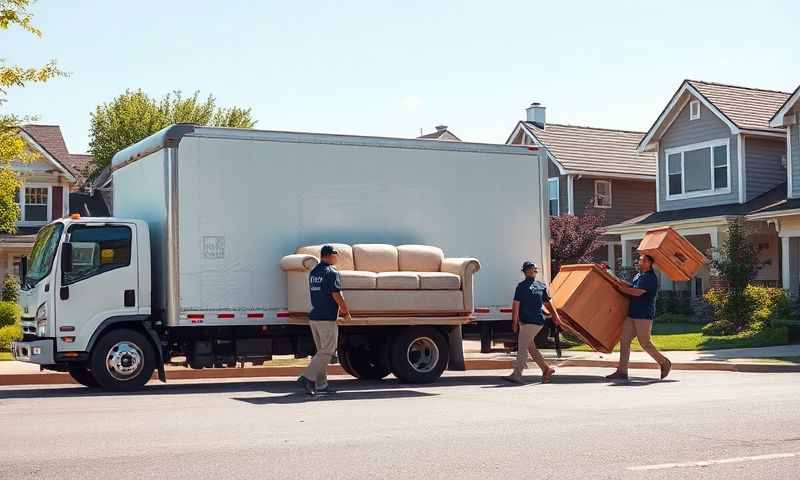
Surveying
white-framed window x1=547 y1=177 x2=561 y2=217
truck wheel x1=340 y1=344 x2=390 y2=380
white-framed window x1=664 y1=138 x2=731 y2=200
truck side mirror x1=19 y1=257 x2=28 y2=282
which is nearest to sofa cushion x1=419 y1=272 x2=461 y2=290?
truck wheel x1=340 y1=344 x2=390 y2=380

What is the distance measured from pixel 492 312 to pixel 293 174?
373 cm

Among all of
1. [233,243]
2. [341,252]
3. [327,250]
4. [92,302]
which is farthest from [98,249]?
[327,250]

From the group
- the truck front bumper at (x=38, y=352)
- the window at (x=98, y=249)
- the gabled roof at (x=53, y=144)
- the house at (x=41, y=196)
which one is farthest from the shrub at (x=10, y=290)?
the window at (x=98, y=249)

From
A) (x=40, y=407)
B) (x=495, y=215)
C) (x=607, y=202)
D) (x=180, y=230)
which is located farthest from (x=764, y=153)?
(x=40, y=407)

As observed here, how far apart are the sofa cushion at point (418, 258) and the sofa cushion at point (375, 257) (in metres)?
0.12

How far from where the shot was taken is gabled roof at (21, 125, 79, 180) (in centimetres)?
4100

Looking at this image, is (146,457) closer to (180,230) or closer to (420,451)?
(420,451)

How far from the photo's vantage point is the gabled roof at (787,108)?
3036 cm

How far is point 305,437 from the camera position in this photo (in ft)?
32.1

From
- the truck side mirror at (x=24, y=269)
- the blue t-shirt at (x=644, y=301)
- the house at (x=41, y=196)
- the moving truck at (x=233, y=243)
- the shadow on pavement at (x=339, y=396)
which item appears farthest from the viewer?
the house at (x=41, y=196)

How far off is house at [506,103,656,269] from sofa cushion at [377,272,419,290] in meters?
25.5

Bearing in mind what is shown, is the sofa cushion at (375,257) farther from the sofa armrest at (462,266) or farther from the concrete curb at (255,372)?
the concrete curb at (255,372)

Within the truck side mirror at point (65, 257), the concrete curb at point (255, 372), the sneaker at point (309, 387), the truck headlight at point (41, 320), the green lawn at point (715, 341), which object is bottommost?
the green lawn at point (715, 341)

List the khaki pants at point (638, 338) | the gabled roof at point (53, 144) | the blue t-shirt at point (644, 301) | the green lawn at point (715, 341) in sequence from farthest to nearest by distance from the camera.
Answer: the gabled roof at point (53, 144), the green lawn at point (715, 341), the blue t-shirt at point (644, 301), the khaki pants at point (638, 338)
